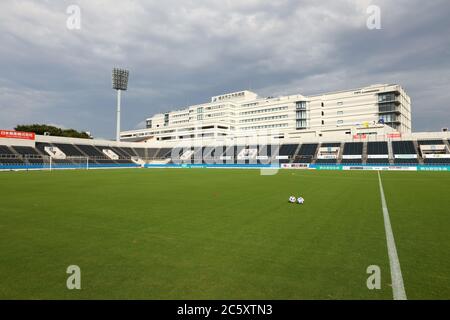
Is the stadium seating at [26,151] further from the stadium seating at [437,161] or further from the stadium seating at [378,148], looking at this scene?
the stadium seating at [437,161]

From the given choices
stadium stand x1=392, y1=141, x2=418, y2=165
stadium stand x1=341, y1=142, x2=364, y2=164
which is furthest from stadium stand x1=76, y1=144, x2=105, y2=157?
stadium stand x1=392, y1=141, x2=418, y2=165

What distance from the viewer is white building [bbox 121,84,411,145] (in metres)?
84.7

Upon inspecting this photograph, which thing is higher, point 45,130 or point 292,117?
point 292,117

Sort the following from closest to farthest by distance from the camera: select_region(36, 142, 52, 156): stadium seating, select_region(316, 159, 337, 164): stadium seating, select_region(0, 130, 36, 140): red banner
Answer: select_region(0, 130, 36, 140): red banner < select_region(36, 142, 52, 156): stadium seating < select_region(316, 159, 337, 164): stadium seating

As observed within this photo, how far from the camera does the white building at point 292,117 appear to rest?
84688 millimetres

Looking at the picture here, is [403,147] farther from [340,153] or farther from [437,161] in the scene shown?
[340,153]

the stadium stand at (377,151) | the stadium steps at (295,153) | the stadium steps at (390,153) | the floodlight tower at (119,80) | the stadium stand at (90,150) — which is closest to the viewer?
the stadium steps at (390,153)

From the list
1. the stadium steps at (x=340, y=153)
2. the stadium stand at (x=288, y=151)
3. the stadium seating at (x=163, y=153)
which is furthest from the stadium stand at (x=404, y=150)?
the stadium seating at (x=163, y=153)

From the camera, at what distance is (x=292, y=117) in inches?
3890

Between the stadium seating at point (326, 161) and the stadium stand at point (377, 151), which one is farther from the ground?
the stadium stand at point (377, 151)

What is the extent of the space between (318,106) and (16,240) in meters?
98.2

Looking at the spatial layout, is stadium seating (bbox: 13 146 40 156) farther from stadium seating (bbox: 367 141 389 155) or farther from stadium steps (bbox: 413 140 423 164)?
stadium steps (bbox: 413 140 423 164)

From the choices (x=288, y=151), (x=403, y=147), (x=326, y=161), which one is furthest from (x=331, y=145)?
(x=403, y=147)

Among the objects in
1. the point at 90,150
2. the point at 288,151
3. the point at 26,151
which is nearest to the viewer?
the point at 26,151
